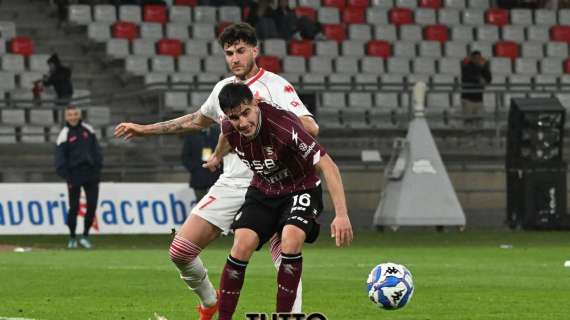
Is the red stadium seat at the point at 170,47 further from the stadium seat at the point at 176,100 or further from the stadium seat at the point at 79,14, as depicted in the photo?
the stadium seat at the point at 176,100

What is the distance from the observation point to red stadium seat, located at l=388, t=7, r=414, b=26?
117 ft

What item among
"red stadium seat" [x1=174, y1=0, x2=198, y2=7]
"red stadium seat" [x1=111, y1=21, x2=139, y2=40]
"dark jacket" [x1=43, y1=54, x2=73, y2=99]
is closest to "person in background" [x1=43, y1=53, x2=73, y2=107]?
"dark jacket" [x1=43, y1=54, x2=73, y2=99]

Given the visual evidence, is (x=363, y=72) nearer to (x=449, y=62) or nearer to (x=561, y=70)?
(x=449, y=62)

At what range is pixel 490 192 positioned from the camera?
29.7 m

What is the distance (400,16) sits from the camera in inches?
1406

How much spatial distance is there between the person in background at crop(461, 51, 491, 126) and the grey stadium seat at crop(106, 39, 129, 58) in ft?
23.6

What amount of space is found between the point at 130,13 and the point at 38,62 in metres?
2.74

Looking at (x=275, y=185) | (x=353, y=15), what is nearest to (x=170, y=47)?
(x=353, y=15)

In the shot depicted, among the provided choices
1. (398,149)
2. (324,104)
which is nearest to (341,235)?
(398,149)

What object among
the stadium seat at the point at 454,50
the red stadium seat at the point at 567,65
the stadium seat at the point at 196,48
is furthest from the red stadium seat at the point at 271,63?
the red stadium seat at the point at 567,65

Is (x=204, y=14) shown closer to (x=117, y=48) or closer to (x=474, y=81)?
(x=117, y=48)

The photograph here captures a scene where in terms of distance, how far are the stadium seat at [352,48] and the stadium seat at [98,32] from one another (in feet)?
17.9

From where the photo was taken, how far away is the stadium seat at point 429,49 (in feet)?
114

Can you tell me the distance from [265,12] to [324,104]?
2.76 meters
